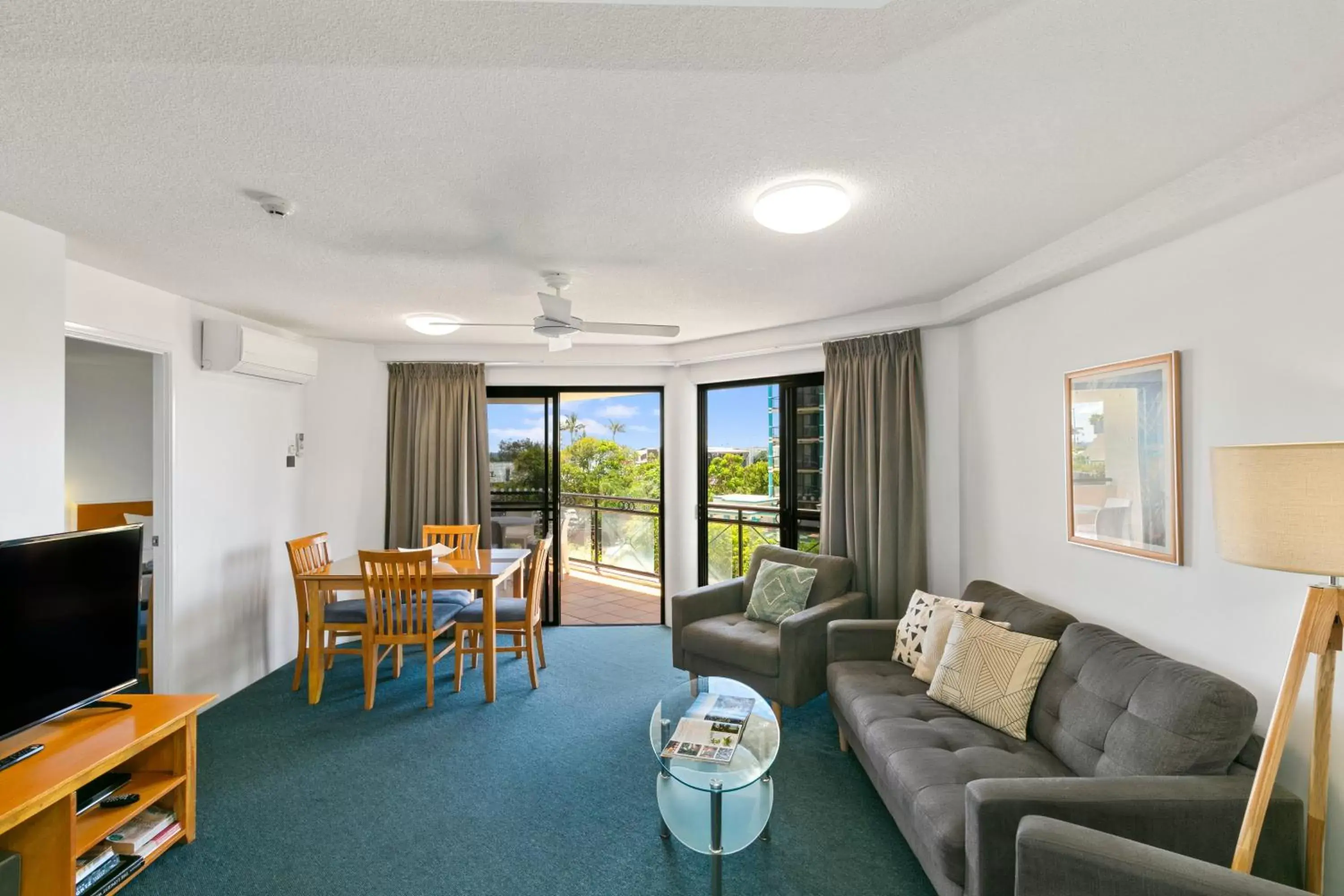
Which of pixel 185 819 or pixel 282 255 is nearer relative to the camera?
pixel 185 819

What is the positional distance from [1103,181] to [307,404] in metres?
4.97

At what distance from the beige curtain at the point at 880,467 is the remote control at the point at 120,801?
3633 millimetres

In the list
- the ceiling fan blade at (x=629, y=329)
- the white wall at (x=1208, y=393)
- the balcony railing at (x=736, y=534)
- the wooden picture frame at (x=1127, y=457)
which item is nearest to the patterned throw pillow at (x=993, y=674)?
the white wall at (x=1208, y=393)

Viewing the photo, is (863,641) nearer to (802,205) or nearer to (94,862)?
(802,205)

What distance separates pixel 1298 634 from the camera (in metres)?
1.46

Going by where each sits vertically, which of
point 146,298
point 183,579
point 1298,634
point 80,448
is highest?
point 146,298

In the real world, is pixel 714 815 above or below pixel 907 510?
below

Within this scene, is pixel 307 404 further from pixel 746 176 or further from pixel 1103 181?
pixel 1103 181

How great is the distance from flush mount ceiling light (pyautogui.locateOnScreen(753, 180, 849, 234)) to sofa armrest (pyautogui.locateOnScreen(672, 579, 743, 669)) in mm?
2467

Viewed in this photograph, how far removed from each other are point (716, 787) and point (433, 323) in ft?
9.46

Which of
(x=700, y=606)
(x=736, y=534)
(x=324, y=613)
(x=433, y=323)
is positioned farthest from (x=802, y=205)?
(x=324, y=613)

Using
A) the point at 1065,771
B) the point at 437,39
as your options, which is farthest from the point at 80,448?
the point at 1065,771

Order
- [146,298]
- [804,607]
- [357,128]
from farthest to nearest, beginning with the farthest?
[804,607] < [146,298] < [357,128]

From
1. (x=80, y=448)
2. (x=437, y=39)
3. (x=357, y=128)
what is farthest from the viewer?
(x=80, y=448)
